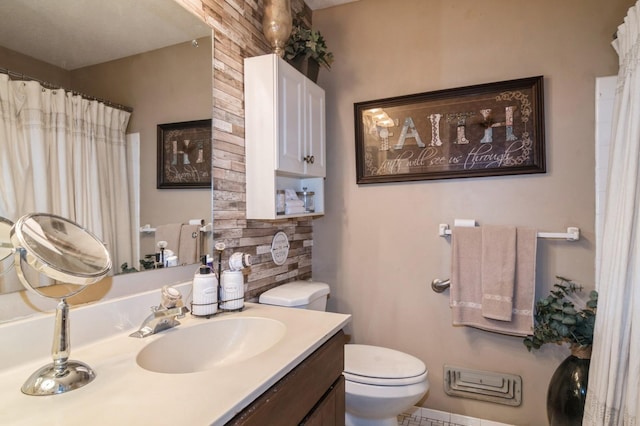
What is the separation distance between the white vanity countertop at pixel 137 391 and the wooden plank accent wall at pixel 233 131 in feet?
2.10

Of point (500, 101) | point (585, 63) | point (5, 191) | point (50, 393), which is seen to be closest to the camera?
point (50, 393)

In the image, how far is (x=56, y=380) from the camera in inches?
26.9

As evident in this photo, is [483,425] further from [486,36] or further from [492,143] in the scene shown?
[486,36]

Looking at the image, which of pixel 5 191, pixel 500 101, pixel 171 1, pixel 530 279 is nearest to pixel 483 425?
pixel 530 279

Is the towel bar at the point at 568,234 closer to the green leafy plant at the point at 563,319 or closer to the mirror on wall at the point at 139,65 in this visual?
the green leafy plant at the point at 563,319

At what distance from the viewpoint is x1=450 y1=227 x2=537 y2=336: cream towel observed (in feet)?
5.45

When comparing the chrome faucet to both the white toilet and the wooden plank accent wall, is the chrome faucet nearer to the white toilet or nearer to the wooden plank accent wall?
the wooden plank accent wall

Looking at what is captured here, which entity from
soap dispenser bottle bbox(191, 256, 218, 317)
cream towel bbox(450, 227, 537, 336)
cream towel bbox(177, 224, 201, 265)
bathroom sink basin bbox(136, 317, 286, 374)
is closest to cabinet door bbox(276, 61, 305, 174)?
cream towel bbox(177, 224, 201, 265)

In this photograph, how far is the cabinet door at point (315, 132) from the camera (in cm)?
180

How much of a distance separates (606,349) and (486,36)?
61.3 inches

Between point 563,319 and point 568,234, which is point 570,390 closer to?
point 563,319

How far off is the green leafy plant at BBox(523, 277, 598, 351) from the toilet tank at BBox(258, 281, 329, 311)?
1026 mm

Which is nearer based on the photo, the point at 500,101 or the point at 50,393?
the point at 50,393

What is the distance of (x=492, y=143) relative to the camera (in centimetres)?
177
